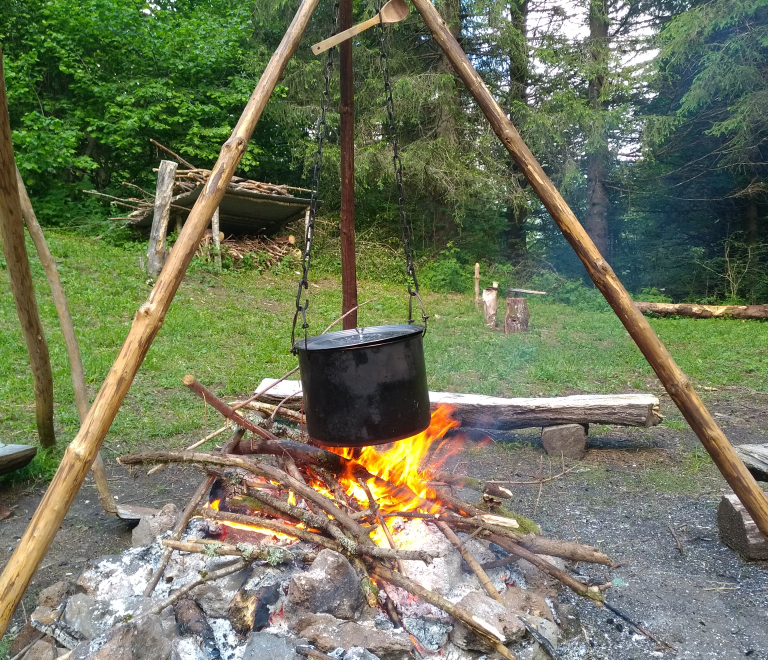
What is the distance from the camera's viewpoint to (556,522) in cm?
351

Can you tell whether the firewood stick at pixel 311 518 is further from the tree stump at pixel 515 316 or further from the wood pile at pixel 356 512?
the tree stump at pixel 515 316

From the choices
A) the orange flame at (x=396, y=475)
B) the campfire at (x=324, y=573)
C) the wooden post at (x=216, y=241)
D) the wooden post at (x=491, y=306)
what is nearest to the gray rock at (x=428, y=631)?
the campfire at (x=324, y=573)

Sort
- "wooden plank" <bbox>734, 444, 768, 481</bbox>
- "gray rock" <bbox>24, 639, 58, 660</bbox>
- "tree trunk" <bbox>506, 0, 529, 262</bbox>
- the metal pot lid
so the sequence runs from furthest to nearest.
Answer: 1. "tree trunk" <bbox>506, 0, 529, 262</bbox>
2. "wooden plank" <bbox>734, 444, 768, 481</bbox>
3. the metal pot lid
4. "gray rock" <bbox>24, 639, 58, 660</bbox>

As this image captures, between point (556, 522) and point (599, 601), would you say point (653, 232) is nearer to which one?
point (556, 522)

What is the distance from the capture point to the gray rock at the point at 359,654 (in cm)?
196

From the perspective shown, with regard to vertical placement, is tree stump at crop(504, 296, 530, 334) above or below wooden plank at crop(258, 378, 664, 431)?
above

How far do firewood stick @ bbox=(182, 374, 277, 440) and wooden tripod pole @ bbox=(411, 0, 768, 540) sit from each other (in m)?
1.75

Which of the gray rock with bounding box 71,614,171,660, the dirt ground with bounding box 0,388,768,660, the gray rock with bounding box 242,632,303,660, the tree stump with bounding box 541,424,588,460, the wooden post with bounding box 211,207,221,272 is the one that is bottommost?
the dirt ground with bounding box 0,388,768,660

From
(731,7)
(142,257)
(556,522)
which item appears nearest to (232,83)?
(142,257)

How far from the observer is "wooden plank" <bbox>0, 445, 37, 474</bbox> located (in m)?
3.60

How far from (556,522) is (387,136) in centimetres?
1330

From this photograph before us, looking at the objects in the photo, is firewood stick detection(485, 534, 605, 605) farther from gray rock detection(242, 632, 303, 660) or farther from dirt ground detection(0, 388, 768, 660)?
gray rock detection(242, 632, 303, 660)

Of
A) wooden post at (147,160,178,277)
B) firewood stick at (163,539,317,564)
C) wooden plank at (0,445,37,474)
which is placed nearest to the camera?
firewood stick at (163,539,317,564)

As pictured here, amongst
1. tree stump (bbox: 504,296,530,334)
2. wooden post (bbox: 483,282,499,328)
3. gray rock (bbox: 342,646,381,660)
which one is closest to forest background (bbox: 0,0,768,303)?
wooden post (bbox: 483,282,499,328)
